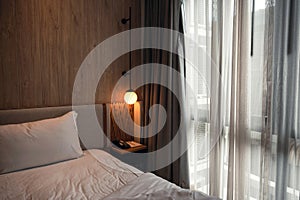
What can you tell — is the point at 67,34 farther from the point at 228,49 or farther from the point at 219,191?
the point at 219,191

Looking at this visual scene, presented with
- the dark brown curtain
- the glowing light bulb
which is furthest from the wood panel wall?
the dark brown curtain

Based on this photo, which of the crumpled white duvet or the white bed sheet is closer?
the crumpled white duvet

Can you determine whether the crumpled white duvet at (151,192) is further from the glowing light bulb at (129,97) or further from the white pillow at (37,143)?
the glowing light bulb at (129,97)

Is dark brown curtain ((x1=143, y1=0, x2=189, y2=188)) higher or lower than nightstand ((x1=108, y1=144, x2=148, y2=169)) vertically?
higher

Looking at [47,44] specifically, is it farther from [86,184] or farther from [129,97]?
[86,184]

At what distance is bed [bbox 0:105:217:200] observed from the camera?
1572mm

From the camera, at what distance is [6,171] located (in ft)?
6.23

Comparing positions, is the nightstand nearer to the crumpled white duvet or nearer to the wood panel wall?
the wood panel wall

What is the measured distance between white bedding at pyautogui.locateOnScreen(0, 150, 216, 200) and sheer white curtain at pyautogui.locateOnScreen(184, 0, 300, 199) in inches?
29.0

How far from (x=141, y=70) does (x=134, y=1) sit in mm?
877

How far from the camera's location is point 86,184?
5.63ft

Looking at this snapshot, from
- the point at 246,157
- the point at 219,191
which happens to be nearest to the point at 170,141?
the point at 219,191

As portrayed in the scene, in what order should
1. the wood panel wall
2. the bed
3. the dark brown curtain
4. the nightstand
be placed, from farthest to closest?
the nightstand
the dark brown curtain
the wood panel wall
the bed

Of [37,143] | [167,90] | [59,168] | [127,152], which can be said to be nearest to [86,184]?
[59,168]
